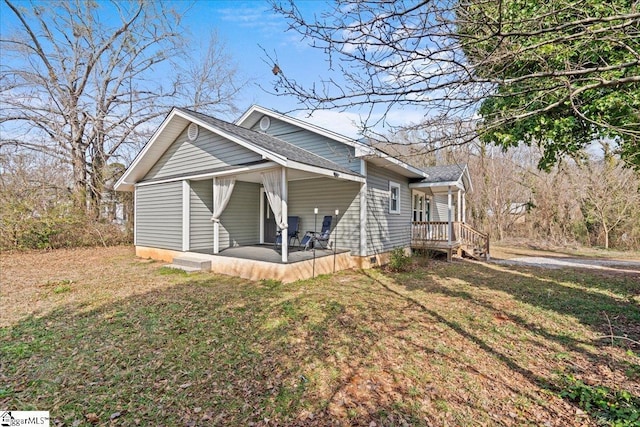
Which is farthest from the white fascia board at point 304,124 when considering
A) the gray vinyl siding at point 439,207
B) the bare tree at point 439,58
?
the gray vinyl siding at point 439,207

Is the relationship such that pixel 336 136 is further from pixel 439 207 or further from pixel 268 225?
pixel 439 207

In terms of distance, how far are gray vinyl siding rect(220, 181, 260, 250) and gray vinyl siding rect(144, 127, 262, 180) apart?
5.15 ft

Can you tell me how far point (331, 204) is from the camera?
390 inches

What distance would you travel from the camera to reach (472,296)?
6438mm

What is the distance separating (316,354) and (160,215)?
8723mm

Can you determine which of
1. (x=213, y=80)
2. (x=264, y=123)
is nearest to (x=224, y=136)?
(x=264, y=123)

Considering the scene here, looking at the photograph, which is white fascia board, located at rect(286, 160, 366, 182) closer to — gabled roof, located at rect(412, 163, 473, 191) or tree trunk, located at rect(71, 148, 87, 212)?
gabled roof, located at rect(412, 163, 473, 191)

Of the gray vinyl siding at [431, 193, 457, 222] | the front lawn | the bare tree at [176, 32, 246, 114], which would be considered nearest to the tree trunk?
the bare tree at [176, 32, 246, 114]

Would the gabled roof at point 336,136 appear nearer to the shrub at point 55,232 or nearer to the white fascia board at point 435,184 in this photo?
the white fascia board at point 435,184

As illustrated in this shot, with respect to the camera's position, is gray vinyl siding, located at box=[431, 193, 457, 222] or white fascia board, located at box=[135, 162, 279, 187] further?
gray vinyl siding, located at box=[431, 193, 457, 222]

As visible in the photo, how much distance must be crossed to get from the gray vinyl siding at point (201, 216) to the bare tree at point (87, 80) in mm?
7164

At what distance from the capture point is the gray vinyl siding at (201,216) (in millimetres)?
9531

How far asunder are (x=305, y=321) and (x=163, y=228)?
7521 millimetres
